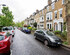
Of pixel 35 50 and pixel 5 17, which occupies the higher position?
pixel 5 17

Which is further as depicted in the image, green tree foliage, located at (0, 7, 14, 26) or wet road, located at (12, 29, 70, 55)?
green tree foliage, located at (0, 7, 14, 26)

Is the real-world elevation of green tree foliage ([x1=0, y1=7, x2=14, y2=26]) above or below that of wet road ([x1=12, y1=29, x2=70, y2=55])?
above

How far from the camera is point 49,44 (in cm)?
618

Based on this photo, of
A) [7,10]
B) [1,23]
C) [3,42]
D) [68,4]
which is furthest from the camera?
[7,10]

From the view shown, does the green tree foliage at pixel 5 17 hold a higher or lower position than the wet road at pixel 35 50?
higher

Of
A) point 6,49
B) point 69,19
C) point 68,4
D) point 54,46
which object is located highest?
point 68,4

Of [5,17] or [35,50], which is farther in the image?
[5,17]

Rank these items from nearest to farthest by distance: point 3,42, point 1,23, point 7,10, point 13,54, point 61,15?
point 3,42, point 13,54, point 61,15, point 1,23, point 7,10

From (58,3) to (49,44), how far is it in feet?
43.6

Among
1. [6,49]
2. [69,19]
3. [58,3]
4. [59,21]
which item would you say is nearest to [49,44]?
[69,19]

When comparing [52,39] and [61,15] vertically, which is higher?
[61,15]

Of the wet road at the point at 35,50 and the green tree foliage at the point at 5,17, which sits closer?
the wet road at the point at 35,50

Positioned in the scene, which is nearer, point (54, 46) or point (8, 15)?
point (54, 46)

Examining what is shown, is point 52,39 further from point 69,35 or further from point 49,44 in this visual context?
point 69,35
